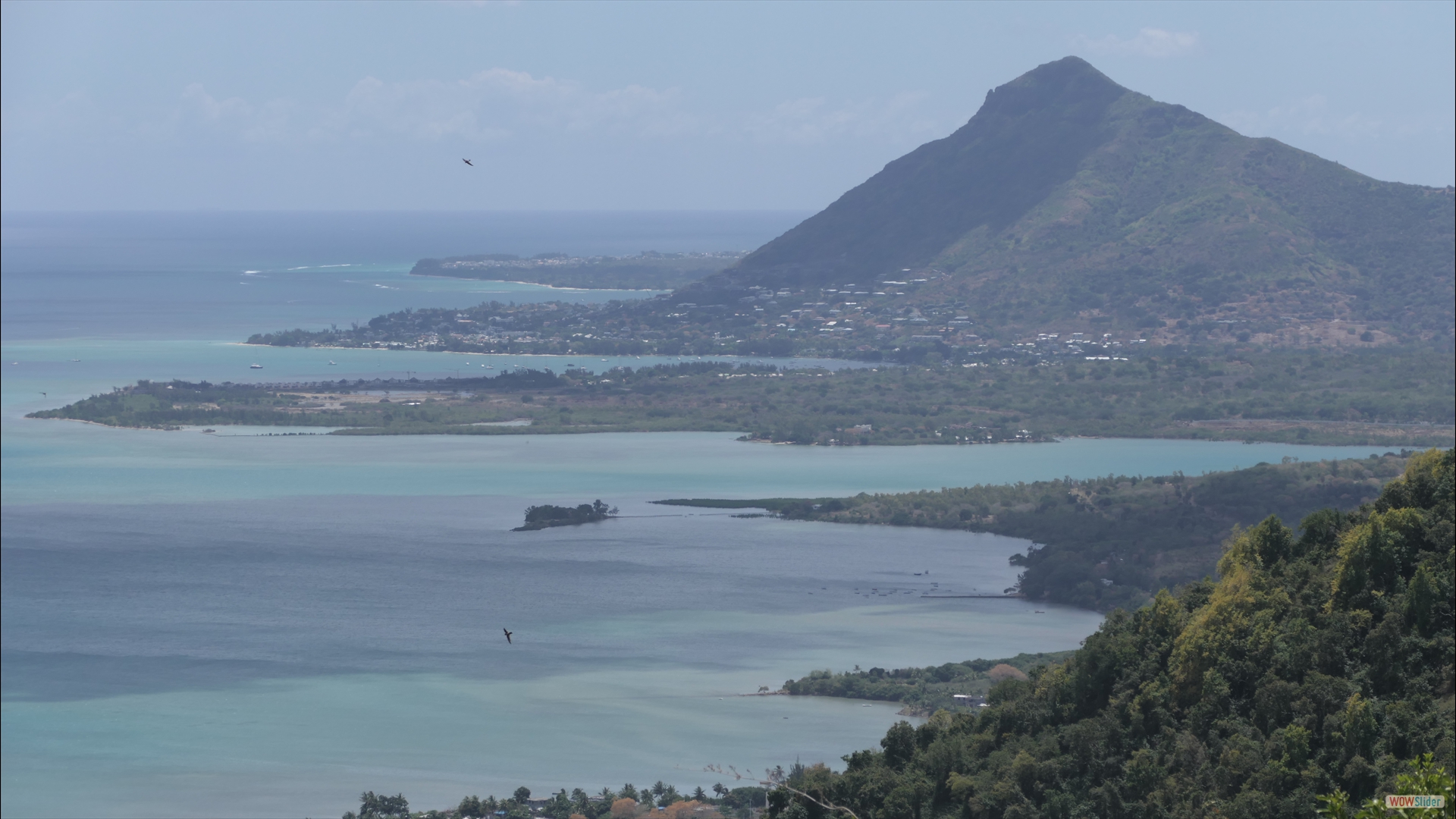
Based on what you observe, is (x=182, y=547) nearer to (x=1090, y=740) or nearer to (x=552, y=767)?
(x=552, y=767)

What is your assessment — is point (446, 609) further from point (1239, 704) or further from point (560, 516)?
point (1239, 704)

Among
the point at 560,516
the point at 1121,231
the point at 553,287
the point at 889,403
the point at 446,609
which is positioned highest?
the point at 1121,231

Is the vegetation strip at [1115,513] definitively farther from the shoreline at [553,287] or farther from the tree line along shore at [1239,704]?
the shoreline at [553,287]

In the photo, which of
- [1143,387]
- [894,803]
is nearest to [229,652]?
[894,803]

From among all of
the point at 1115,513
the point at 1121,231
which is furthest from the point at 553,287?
the point at 1115,513

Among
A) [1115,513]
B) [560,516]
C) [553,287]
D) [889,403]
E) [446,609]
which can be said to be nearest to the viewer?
[446,609]
